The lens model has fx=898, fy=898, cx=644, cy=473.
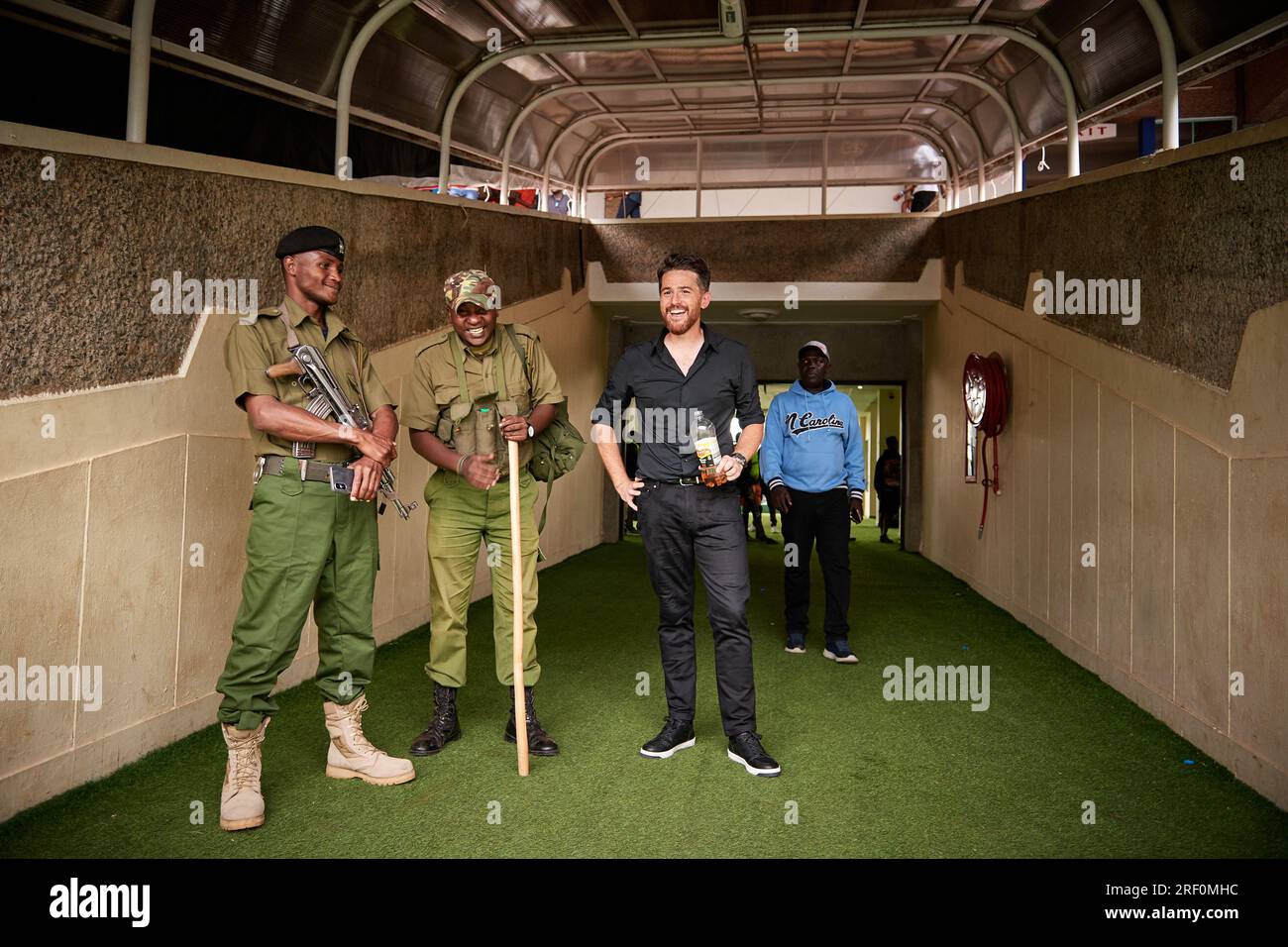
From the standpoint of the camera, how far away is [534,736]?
3.24m

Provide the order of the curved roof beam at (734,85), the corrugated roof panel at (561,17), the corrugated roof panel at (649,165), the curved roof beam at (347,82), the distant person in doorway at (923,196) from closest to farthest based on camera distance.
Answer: the curved roof beam at (347,82) → the corrugated roof panel at (561,17) → the curved roof beam at (734,85) → the distant person in doorway at (923,196) → the corrugated roof panel at (649,165)

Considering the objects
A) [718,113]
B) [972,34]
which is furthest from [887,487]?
[972,34]

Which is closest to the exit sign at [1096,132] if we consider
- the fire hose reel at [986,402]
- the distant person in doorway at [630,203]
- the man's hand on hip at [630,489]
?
the fire hose reel at [986,402]

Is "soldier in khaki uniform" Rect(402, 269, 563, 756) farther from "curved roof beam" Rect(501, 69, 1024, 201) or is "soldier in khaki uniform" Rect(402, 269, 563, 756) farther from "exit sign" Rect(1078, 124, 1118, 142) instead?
"curved roof beam" Rect(501, 69, 1024, 201)

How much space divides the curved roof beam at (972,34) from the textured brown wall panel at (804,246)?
2.18m

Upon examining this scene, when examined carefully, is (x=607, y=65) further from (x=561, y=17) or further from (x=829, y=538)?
(x=829, y=538)

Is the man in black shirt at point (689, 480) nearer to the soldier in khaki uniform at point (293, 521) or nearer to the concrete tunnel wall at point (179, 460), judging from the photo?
the soldier in khaki uniform at point (293, 521)

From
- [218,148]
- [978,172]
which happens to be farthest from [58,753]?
[978,172]

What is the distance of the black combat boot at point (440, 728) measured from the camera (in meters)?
3.18

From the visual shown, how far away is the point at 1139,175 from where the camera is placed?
3.86m

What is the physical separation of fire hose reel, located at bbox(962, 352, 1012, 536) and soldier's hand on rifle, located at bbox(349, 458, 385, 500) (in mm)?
4505

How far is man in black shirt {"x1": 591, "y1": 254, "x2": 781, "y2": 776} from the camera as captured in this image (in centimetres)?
302

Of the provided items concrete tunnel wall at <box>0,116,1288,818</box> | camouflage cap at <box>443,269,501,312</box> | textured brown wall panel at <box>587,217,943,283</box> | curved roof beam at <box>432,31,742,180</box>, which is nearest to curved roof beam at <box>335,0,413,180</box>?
concrete tunnel wall at <box>0,116,1288,818</box>

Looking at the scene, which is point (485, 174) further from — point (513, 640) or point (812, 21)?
point (513, 640)
